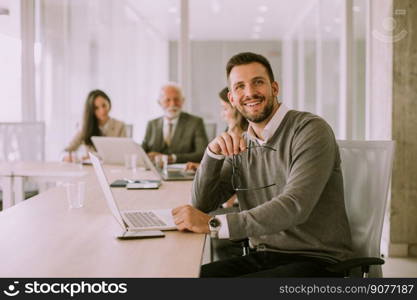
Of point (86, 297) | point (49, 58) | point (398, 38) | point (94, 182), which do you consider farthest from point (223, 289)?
point (49, 58)

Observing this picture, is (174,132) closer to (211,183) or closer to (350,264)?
(211,183)

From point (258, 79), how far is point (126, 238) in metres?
0.80

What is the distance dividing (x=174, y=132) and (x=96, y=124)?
700 millimetres

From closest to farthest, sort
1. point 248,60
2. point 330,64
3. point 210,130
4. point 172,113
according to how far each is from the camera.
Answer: point 248,60 < point 172,113 < point 210,130 < point 330,64

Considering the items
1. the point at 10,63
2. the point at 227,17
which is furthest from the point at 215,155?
the point at 227,17

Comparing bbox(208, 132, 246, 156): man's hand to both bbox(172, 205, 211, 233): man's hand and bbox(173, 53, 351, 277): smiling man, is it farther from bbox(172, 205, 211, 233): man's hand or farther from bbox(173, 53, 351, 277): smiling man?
bbox(172, 205, 211, 233): man's hand

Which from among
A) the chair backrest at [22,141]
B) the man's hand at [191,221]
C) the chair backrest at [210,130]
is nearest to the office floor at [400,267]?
the chair backrest at [210,130]

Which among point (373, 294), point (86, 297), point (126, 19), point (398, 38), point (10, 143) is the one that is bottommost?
point (373, 294)

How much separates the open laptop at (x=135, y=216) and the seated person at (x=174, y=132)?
2.27 m

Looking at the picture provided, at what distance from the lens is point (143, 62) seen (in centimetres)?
606

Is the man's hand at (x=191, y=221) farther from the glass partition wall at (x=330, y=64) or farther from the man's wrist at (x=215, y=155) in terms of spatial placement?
the glass partition wall at (x=330, y=64)

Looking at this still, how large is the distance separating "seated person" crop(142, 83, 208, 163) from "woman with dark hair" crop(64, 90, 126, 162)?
286mm

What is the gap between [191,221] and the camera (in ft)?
5.39

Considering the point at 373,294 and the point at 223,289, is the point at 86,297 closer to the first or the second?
the point at 223,289
